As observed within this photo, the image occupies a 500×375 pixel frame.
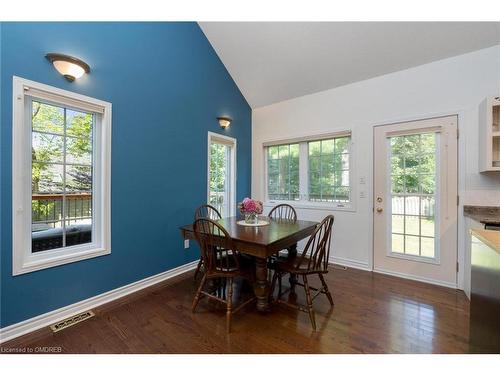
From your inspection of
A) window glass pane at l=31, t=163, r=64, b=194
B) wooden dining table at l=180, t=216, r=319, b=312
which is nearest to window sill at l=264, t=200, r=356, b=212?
wooden dining table at l=180, t=216, r=319, b=312

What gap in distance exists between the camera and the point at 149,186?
2.62 meters

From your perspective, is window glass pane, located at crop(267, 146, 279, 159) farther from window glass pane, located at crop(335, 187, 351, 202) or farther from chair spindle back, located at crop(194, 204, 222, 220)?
chair spindle back, located at crop(194, 204, 222, 220)

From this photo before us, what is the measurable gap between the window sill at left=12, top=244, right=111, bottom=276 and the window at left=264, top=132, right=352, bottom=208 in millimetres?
2771

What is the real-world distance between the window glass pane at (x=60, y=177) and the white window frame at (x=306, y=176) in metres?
2.72

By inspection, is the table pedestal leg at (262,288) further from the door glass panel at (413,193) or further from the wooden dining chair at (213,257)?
the door glass panel at (413,193)

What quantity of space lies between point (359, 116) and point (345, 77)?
1.89 feet

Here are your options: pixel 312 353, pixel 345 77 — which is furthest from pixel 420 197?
pixel 312 353

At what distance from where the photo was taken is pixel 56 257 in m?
1.95

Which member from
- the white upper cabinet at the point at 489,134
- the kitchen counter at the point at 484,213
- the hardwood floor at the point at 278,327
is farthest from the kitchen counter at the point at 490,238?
the white upper cabinet at the point at 489,134

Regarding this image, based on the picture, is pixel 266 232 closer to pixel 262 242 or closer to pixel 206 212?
pixel 262 242

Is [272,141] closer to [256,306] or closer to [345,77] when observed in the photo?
[345,77]
